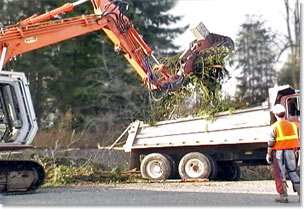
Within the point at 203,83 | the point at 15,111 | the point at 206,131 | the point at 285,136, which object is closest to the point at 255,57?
the point at 203,83

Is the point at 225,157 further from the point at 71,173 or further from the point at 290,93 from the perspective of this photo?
the point at 71,173

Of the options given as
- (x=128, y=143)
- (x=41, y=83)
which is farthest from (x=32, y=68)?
(x=128, y=143)

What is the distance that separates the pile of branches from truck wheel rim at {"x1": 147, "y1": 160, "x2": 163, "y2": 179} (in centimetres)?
150

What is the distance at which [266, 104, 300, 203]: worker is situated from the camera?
8.93 meters

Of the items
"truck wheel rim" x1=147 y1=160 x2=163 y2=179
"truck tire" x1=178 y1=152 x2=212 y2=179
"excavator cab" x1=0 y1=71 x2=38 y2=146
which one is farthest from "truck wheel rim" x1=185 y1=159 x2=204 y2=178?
"excavator cab" x1=0 y1=71 x2=38 y2=146

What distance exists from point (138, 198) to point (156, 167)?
4.61m

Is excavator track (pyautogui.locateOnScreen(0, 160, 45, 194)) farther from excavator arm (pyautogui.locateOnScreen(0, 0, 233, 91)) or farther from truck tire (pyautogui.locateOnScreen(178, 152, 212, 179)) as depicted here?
truck tire (pyautogui.locateOnScreen(178, 152, 212, 179))

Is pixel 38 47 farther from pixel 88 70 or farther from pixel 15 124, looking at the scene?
pixel 88 70

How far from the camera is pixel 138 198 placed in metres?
9.77

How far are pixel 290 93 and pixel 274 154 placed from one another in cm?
469

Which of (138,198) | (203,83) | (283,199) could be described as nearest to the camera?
(283,199)

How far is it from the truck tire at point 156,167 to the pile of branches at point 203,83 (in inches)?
52.8

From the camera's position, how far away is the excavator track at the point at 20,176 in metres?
11.4

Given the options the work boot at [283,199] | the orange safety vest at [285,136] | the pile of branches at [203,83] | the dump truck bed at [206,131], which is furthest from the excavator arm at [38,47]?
the work boot at [283,199]
